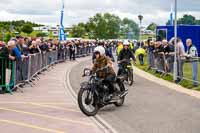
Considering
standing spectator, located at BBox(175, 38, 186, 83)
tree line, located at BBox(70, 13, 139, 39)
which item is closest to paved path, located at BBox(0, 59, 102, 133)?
standing spectator, located at BBox(175, 38, 186, 83)

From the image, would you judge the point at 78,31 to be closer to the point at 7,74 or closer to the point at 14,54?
the point at 14,54

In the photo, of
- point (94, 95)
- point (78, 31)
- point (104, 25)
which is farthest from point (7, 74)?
point (78, 31)

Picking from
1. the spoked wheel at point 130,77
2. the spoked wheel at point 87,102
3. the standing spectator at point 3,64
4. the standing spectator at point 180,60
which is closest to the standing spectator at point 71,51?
the standing spectator at point 180,60

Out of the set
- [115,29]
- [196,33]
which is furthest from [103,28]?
[196,33]

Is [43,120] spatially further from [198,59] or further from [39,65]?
[39,65]

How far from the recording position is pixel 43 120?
1178 cm

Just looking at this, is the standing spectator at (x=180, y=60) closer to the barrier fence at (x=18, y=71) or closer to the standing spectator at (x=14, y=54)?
the barrier fence at (x=18, y=71)

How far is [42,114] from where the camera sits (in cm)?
1276

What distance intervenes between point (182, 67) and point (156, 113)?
9.00 metres

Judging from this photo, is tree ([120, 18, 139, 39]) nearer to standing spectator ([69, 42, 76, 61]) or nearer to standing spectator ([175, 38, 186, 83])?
standing spectator ([69, 42, 76, 61])

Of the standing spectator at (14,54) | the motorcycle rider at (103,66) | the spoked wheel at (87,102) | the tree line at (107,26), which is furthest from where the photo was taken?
the tree line at (107,26)

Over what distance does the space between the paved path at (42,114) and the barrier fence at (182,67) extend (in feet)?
17.2

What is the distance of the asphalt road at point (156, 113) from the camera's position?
1085 centimetres

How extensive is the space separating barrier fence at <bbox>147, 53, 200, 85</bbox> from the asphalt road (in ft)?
7.68
